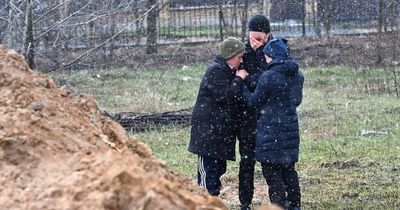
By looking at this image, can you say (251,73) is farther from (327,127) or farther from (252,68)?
(327,127)

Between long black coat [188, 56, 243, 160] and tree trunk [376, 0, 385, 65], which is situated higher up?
long black coat [188, 56, 243, 160]

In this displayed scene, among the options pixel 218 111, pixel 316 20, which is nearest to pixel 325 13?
pixel 316 20

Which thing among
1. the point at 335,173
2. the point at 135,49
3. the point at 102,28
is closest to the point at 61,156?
the point at 335,173

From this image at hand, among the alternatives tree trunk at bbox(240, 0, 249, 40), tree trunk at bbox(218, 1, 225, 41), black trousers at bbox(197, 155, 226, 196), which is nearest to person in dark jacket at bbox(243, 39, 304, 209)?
black trousers at bbox(197, 155, 226, 196)

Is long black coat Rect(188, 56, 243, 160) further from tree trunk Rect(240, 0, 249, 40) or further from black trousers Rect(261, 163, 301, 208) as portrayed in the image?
tree trunk Rect(240, 0, 249, 40)

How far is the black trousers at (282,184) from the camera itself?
6441 millimetres

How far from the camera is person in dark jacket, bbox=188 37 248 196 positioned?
6.57 meters

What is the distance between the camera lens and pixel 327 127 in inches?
462

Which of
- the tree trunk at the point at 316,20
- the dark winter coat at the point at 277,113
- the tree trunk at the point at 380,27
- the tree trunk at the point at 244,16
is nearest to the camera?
the dark winter coat at the point at 277,113

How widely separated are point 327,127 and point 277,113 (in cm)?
557

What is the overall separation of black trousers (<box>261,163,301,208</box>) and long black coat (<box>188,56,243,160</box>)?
0.37 m

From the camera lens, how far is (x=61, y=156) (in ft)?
9.56

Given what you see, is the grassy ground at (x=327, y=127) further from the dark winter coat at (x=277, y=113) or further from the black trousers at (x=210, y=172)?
the dark winter coat at (x=277, y=113)

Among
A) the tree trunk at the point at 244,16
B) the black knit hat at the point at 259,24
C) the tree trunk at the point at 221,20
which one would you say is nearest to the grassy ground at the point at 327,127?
the tree trunk at the point at 244,16
